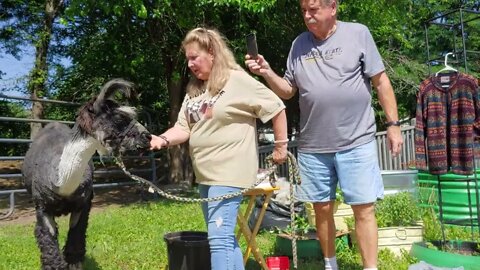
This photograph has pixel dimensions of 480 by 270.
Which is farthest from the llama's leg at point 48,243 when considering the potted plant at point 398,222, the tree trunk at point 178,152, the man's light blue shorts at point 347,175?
the tree trunk at point 178,152

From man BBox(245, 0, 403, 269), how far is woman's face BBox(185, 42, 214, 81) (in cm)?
41

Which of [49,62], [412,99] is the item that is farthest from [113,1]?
[412,99]

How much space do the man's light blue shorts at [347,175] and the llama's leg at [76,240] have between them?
1.91 metres

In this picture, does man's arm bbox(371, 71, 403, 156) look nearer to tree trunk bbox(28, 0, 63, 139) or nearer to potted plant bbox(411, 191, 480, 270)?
potted plant bbox(411, 191, 480, 270)

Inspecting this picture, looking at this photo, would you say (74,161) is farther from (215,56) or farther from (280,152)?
(280,152)

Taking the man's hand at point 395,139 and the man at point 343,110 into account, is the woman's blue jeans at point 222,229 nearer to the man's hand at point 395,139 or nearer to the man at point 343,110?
Answer: the man at point 343,110

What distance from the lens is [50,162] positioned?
3848mm

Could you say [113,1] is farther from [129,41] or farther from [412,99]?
[412,99]

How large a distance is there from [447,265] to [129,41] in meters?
8.22

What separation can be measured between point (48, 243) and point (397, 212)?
314 cm

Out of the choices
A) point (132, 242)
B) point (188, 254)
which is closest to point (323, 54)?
point (188, 254)

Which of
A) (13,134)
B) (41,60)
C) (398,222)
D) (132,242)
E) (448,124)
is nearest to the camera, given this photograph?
(448,124)

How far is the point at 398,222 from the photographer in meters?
4.71

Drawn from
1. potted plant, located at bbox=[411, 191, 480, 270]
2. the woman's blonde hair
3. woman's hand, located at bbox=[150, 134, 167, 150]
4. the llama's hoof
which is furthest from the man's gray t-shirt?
the llama's hoof
